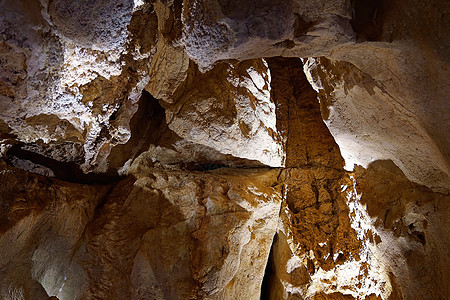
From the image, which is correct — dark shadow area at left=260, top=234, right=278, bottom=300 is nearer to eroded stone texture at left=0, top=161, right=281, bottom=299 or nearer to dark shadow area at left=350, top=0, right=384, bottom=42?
eroded stone texture at left=0, top=161, right=281, bottom=299

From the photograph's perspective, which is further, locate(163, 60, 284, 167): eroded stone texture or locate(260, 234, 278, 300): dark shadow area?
locate(260, 234, 278, 300): dark shadow area

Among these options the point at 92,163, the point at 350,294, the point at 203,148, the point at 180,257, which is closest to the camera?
the point at 92,163

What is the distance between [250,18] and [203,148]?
1.83m

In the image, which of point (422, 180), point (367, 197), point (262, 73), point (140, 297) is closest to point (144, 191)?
point (140, 297)

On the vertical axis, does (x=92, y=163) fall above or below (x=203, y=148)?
below

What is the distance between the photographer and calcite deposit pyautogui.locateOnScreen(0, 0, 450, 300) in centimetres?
171

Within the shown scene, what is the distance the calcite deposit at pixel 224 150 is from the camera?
171cm

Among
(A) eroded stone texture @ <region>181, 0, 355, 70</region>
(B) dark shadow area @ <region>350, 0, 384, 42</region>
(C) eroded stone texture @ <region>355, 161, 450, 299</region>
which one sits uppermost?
(B) dark shadow area @ <region>350, 0, 384, 42</region>

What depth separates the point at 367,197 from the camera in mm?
2824

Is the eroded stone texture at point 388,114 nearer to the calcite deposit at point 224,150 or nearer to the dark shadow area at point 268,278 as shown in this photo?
the calcite deposit at point 224,150

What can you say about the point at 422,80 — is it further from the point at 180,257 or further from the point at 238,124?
the point at 180,257

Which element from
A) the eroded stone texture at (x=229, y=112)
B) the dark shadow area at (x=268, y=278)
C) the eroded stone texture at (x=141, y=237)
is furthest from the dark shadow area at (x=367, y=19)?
the dark shadow area at (x=268, y=278)

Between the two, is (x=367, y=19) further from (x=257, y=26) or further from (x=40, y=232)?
(x=40, y=232)

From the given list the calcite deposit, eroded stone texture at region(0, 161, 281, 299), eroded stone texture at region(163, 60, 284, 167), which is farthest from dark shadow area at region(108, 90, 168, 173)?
→ eroded stone texture at region(163, 60, 284, 167)
